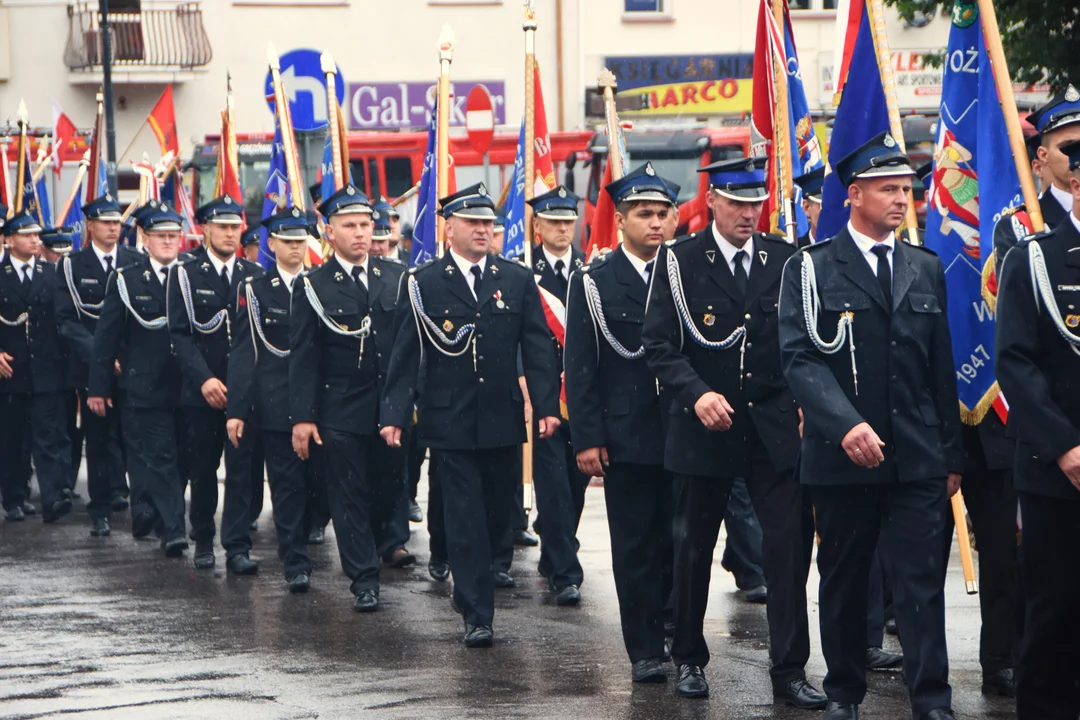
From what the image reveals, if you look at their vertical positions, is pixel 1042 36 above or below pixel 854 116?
above

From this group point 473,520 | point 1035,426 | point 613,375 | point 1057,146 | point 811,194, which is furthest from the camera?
point 811,194

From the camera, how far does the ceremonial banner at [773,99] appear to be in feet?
31.0

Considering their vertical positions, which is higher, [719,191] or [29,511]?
[719,191]

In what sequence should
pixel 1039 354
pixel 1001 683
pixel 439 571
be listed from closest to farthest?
pixel 1039 354, pixel 1001 683, pixel 439 571

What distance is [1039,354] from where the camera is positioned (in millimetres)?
5883

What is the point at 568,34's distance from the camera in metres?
34.0

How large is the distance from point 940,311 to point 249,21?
1115 inches

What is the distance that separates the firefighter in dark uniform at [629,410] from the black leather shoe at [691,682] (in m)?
0.24

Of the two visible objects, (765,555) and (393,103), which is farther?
(393,103)

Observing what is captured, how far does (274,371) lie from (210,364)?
42.1 inches

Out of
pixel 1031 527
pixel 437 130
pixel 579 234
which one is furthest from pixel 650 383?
pixel 579 234

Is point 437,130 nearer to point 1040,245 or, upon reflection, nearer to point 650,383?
point 650,383

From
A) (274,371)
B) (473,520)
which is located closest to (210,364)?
(274,371)

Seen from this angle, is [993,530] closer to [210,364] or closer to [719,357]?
[719,357]
